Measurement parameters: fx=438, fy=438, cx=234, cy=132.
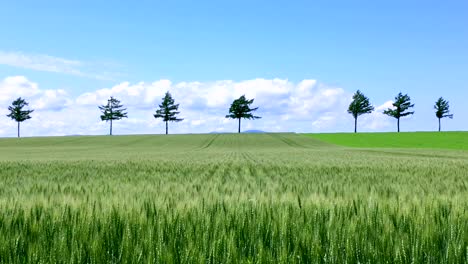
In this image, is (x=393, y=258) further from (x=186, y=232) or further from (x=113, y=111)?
(x=113, y=111)

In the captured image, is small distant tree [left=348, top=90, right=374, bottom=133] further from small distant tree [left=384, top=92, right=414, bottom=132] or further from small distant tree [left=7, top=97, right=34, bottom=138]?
small distant tree [left=7, top=97, right=34, bottom=138]

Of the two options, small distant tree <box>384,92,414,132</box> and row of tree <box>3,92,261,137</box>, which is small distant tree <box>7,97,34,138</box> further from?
small distant tree <box>384,92,414,132</box>

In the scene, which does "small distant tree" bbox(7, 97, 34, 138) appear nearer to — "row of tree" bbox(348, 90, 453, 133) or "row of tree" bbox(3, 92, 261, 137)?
"row of tree" bbox(3, 92, 261, 137)

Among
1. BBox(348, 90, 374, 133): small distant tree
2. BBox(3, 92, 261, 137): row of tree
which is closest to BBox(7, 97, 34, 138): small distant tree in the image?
BBox(3, 92, 261, 137): row of tree

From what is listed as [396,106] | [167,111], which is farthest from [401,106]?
[167,111]

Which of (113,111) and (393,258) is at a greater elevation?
(113,111)

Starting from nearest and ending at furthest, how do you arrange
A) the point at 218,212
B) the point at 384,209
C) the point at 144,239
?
the point at 144,239 → the point at 218,212 → the point at 384,209

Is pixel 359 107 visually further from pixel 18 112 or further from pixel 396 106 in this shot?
pixel 18 112

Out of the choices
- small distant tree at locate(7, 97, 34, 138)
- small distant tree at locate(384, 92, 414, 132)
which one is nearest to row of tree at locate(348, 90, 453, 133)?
small distant tree at locate(384, 92, 414, 132)

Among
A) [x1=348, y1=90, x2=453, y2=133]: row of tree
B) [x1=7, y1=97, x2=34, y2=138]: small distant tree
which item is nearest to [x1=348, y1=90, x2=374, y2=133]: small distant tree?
[x1=348, y1=90, x2=453, y2=133]: row of tree

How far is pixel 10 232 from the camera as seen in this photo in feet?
10.1

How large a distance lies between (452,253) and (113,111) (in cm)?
10633

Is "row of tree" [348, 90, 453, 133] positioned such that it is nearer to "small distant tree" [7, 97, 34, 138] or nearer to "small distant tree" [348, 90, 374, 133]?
"small distant tree" [348, 90, 374, 133]

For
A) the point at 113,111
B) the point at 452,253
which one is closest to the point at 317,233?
the point at 452,253
